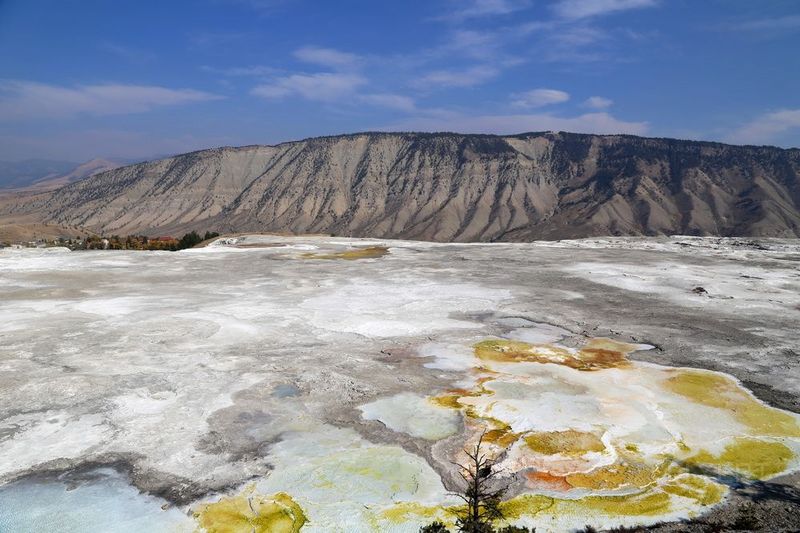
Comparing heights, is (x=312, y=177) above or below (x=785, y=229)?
above

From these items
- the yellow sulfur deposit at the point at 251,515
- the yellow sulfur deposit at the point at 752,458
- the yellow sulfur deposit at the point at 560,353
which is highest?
the yellow sulfur deposit at the point at 560,353

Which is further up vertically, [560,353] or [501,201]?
[501,201]

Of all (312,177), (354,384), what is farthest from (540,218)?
(354,384)

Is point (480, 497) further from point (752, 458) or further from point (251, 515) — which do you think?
point (752, 458)

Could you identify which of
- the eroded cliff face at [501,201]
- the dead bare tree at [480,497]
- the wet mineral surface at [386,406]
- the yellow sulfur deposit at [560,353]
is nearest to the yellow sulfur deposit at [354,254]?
the wet mineral surface at [386,406]

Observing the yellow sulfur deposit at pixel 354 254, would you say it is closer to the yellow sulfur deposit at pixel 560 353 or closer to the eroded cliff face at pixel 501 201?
the yellow sulfur deposit at pixel 560 353

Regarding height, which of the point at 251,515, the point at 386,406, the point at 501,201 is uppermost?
the point at 501,201

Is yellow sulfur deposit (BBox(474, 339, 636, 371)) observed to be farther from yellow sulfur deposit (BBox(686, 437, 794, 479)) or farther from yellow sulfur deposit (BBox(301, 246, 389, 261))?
yellow sulfur deposit (BBox(301, 246, 389, 261))

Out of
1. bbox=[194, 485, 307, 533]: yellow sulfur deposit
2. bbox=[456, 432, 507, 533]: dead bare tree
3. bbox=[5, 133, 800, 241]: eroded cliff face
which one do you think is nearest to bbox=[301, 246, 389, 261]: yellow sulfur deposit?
bbox=[456, 432, 507, 533]: dead bare tree

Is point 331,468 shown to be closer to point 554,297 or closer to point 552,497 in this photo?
point 552,497

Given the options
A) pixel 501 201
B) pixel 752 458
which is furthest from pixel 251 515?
pixel 501 201

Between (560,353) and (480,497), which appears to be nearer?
(480,497)
